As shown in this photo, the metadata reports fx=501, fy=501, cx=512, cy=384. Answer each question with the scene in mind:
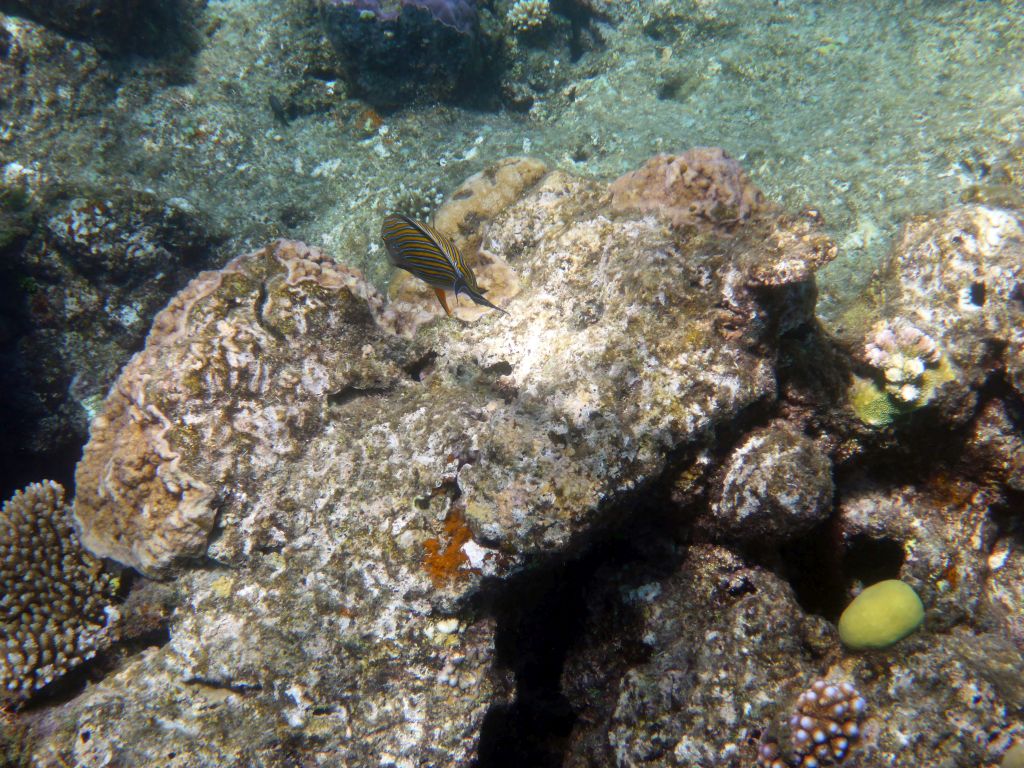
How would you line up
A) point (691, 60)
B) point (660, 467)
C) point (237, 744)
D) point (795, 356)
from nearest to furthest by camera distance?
point (660, 467) → point (237, 744) → point (795, 356) → point (691, 60)

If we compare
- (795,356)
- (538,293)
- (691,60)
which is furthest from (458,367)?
(691,60)

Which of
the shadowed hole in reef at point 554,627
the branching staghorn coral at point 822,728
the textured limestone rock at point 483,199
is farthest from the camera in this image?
the textured limestone rock at point 483,199

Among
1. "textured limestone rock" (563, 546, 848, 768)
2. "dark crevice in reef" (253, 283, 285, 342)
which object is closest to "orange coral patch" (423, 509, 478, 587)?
"textured limestone rock" (563, 546, 848, 768)

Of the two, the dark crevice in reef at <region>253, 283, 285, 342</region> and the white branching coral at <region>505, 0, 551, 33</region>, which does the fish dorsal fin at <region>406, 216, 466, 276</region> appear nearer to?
the dark crevice in reef at <region>253, 283, 285, 342</region>

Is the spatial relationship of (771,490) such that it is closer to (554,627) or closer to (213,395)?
(554,627)

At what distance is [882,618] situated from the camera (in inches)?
91.7

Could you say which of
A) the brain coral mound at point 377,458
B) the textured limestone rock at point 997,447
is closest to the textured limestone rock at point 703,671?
the brain coral mound at point 377,458

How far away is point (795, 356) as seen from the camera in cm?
295

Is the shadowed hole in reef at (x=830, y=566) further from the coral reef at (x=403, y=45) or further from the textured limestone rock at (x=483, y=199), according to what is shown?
the coral reef at (x=403, y=45)

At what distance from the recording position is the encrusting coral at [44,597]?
10.3 ft

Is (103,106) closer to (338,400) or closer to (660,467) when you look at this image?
(338,400)

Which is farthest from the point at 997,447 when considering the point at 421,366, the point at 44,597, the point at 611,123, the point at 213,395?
the point at 44,597

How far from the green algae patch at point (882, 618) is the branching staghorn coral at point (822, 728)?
268 millimetres

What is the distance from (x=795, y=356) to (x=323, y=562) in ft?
9.75
